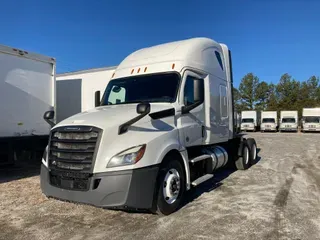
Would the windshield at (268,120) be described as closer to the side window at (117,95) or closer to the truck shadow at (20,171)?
the truck shadow at (20,171)

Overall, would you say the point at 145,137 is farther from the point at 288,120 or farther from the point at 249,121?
the point at 288,120

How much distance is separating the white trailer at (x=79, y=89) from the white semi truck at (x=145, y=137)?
3423mm

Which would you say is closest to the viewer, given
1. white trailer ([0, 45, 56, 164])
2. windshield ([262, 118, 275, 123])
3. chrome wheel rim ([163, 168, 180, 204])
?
chrome wheel rim ([163, 168, 180, 204])

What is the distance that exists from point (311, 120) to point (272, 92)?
25890 mm

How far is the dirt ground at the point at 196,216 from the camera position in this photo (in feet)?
14.8

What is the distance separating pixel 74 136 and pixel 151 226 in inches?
72.2

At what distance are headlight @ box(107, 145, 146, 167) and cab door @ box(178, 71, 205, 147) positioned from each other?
142cm

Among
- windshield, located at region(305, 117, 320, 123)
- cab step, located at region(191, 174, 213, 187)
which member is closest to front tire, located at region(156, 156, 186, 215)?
cab step, located at region(191, 174, 213, 187)

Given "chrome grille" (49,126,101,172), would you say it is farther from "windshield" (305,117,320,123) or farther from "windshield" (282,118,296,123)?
"windshield" (282,118,296,123)

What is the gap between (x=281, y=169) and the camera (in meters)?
10.0

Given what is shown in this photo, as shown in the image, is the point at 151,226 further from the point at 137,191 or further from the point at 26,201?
the point at 26,201

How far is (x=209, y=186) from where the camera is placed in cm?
754

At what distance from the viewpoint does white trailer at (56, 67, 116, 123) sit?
10641 mm

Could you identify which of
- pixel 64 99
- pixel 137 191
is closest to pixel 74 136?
pixel 137 191
